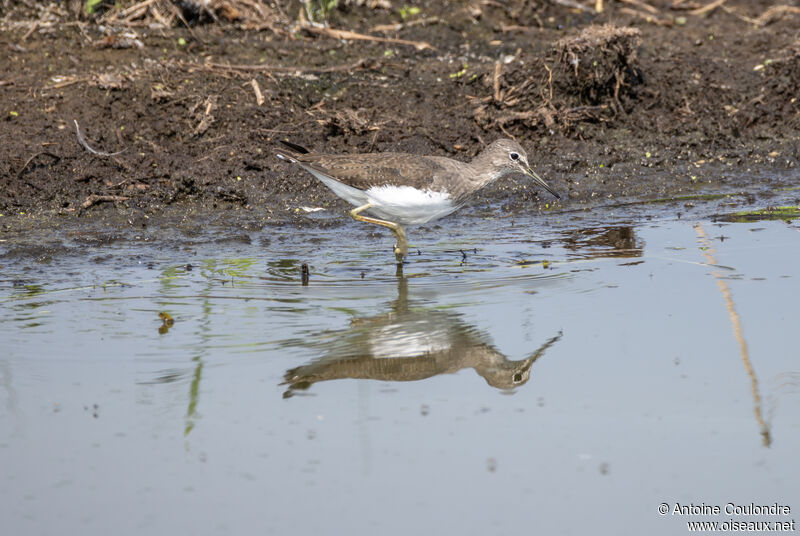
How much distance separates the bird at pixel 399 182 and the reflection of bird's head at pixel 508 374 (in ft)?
7.33

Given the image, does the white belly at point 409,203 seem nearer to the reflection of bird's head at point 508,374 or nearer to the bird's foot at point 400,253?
the bird's foot at point 400,253

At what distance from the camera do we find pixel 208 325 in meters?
5.62

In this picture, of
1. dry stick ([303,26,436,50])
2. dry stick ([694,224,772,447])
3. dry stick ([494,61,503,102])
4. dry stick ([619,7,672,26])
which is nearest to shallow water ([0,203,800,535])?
dry stick ([694,224,772,447])

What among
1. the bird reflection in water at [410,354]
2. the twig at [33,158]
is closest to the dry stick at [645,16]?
the twig at [33,158]

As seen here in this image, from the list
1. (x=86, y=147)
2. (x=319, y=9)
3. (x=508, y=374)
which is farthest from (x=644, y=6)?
(x=508, y=374)

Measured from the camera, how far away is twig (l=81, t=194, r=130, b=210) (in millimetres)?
8211

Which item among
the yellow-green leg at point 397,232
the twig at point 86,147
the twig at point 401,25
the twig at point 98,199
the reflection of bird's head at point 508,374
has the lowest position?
the reflection of bird's head at point 508,374

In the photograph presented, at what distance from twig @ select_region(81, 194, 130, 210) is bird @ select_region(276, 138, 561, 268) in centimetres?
165

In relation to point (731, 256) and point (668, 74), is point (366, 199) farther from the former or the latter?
point (668, 74)

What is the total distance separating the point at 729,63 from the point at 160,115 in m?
5.95

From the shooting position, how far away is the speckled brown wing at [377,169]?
23.3 ft

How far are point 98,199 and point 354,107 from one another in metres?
2.60

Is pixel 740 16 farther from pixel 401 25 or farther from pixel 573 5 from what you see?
pixel 401 25

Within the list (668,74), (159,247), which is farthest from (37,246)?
(668,74)
